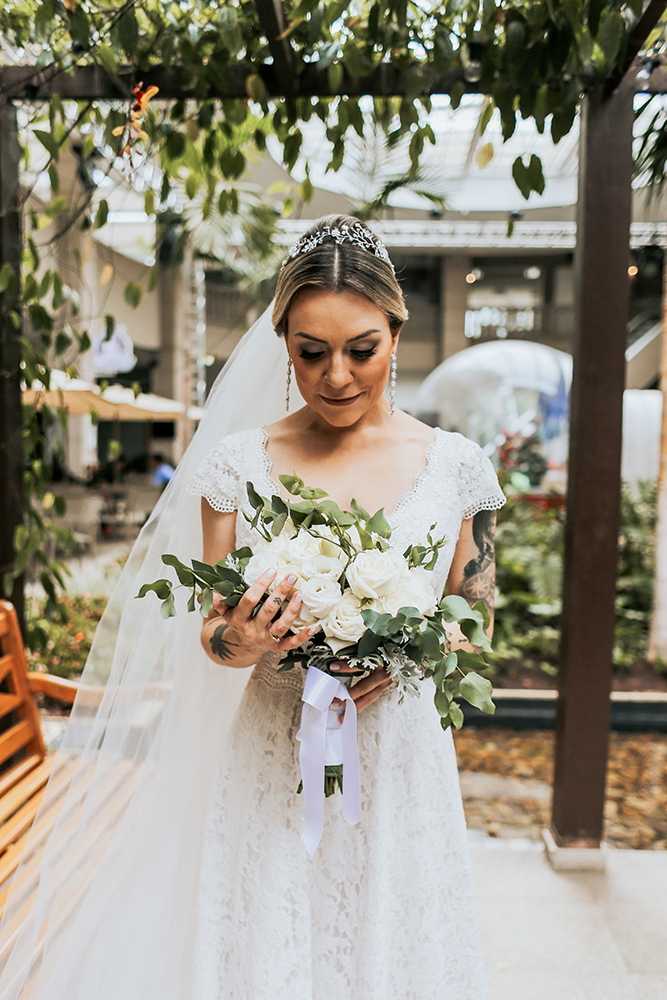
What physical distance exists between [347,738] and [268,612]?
0.28 m

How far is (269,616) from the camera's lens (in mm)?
1046

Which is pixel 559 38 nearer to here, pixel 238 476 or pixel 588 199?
pixel 588 199

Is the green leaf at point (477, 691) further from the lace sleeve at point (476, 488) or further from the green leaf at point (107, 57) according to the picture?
the green leaf at point (107, 57)

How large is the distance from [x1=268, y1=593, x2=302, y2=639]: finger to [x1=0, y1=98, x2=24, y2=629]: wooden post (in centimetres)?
183

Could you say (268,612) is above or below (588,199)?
below

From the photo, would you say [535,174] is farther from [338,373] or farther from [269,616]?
[269,616]

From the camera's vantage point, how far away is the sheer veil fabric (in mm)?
1407

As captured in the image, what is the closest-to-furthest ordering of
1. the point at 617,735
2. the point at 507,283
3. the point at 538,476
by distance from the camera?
the point at 617,735, the point at 538,476, the point at 507,283

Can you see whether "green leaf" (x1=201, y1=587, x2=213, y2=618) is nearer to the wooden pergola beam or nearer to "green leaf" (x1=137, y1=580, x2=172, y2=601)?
"green leaf" (x1=137, y1=580, x2=172, y2=601)

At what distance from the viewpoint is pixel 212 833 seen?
133 centimetres

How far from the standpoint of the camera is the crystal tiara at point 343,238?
1318 millimetres

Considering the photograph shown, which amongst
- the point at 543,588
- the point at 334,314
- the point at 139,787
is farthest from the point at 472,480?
the point at 543,588

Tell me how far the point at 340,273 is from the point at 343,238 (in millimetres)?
80

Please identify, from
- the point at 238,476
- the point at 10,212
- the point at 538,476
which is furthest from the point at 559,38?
the point at 538,476
